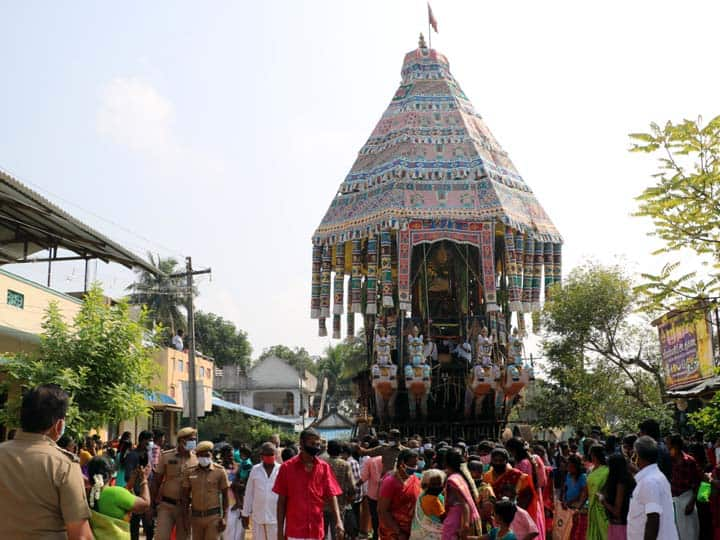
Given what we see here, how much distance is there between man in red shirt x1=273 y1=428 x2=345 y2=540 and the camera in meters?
8.27

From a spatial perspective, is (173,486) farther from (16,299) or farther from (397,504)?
(16,299)

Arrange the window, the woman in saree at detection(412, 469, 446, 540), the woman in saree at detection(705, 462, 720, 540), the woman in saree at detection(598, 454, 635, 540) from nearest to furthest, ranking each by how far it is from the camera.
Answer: the woman in saree at detection(412, 469, 446, 540) < the woman in saree at detection(598, 454, 635, 540) < the woman in saree at detection(705, 462, 720, 540) < the window

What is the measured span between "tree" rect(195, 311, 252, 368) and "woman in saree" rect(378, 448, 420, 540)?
199ft

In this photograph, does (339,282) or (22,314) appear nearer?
(22,314)

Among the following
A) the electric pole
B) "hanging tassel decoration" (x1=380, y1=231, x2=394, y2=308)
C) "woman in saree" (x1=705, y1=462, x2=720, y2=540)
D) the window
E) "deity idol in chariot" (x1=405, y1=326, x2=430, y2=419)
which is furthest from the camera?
"hanging tassel decoration" (x1=380, y1=231, x2=394, y2=308)

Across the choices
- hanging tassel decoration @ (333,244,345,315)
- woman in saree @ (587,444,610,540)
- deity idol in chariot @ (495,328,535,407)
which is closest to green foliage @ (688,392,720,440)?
woman in saree @ (587,444,610,540)

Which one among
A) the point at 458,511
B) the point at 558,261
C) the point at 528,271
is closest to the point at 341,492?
the point at 458,511

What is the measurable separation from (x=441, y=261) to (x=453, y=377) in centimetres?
410

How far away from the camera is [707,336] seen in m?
24.4

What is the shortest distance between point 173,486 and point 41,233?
15183mm

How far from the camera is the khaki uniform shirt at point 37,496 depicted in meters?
4.28

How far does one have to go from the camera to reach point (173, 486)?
31.6ft

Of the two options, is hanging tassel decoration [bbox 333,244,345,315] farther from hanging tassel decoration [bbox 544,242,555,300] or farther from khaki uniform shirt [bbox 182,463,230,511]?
khaki uniform shirt [bbox 182,463,230,511]

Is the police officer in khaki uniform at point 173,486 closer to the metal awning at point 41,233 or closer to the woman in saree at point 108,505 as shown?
the woman in saree at point 108,505
